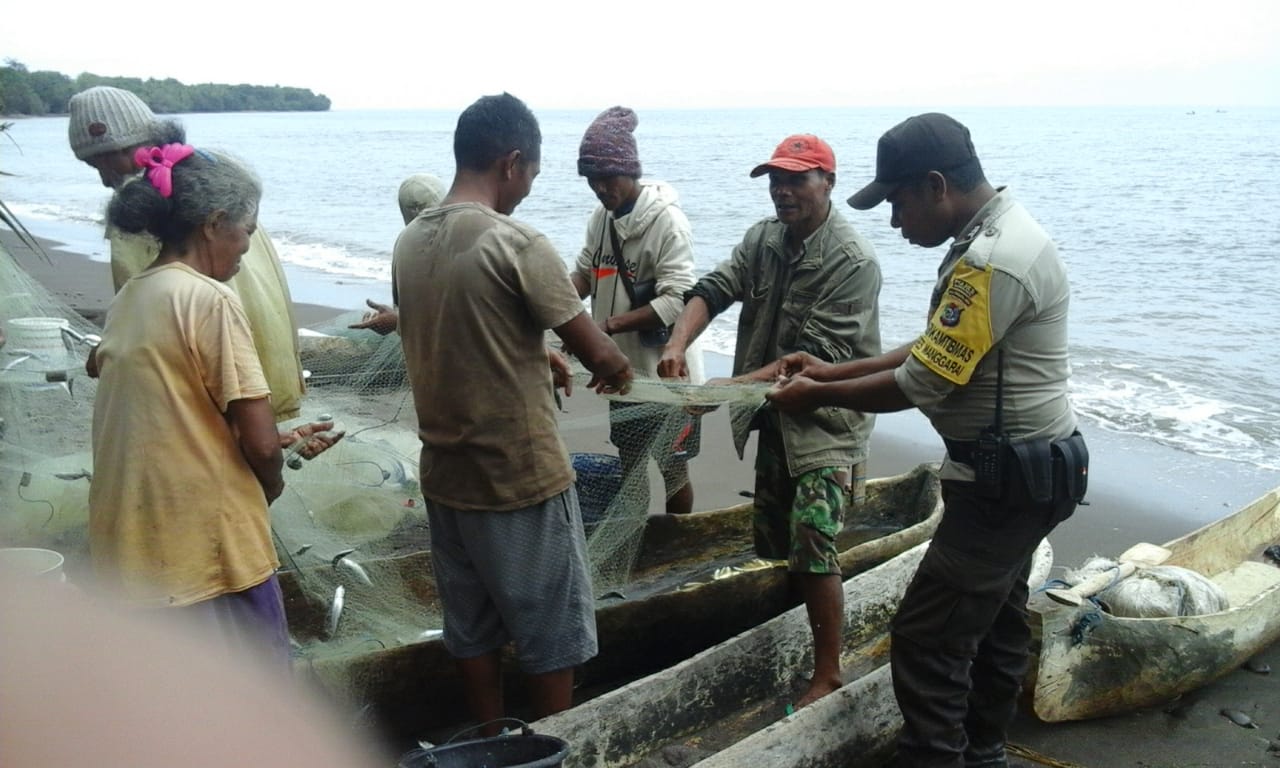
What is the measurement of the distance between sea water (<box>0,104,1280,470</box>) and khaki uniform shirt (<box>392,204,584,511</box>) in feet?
2.15

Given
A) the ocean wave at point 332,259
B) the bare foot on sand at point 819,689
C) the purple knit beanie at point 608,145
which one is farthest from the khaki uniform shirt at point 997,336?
the ocean wave at point 332,259

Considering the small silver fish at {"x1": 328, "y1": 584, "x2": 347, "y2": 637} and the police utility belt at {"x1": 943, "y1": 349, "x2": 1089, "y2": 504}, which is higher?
the police utility belt at {"x1": 943, "y1": 349, "x2": 1089, "y2": 504}

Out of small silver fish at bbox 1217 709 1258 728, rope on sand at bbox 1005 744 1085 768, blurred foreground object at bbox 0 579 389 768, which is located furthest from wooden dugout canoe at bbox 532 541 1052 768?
blurred foreground object at bbox 0 579 389 768

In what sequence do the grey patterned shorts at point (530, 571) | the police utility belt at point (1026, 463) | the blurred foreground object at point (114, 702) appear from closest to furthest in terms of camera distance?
the blurred foreground object at point (114, 702)
the police utility belt at point (1026, 463)
the grey patterned shorts at point (530, 571)

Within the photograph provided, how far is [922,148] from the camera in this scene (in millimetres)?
3102

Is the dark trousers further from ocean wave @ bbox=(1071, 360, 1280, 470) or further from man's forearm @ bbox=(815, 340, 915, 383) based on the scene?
ocean wave @ bbox=(1071, 360, 1280, 470)

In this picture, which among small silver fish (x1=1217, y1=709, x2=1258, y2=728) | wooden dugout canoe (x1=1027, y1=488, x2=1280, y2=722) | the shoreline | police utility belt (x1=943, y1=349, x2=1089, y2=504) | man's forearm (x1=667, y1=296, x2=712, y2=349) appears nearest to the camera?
police utility belt (x1=943, y1=349, x2=1089, y2=504)

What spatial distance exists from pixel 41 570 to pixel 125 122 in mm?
1506

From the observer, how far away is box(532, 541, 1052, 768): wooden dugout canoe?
11.1 feet

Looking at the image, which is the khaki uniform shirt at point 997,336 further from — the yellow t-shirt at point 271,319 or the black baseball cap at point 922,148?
the yellow t-shirt at point 271,319

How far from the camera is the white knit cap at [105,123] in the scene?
3.70 metres

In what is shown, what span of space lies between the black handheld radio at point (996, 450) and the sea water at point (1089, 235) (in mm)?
2232

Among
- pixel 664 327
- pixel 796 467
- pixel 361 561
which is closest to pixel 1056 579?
pixel 796 467

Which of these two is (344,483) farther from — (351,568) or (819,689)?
(819,689)
